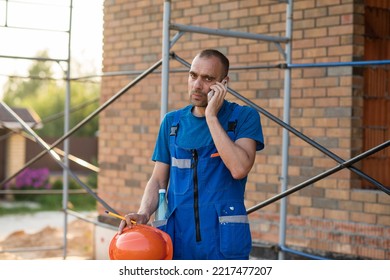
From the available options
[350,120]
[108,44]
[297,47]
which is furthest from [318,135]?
[108,44]

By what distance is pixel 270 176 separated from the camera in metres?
7.27

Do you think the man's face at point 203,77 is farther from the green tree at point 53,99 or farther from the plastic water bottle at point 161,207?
the green tree at point 53,99

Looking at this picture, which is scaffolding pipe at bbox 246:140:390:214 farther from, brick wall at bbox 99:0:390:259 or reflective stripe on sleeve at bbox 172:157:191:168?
reflective stripe on sleeve at bbox 172:157:191:168

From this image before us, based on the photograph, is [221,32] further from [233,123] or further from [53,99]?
[53,99]

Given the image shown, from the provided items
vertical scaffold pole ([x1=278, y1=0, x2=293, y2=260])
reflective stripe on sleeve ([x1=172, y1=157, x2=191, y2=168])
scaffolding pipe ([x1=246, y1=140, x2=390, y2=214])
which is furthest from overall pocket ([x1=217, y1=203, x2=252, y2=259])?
vertical scaffold pole ([x1=278, y1=0, x2=293, y2=260])

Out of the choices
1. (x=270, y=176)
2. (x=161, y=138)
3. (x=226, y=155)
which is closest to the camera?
(x=226, y=155)

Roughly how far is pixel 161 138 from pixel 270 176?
10.9ft

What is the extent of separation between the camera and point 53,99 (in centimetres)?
3844

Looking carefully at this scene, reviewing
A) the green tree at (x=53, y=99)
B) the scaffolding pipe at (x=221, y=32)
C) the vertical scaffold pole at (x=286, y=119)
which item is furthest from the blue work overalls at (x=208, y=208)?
the green tree at (x=53, y=99)

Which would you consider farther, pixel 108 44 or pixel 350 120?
pixel 108 44

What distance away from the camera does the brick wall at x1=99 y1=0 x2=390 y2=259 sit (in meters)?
6.68

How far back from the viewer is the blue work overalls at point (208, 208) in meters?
3.78

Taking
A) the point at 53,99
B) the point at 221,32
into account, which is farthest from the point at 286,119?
the point at 53,99
